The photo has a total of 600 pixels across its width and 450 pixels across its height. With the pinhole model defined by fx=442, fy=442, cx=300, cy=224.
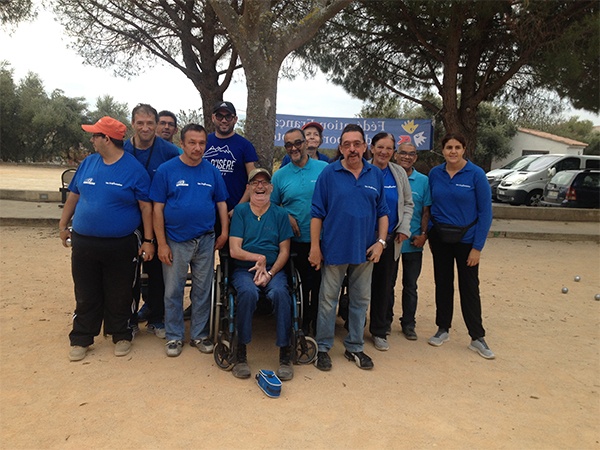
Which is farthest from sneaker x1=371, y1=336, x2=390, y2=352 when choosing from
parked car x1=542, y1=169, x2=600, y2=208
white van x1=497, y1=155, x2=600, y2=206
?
white van x1=497, y1=155, x2=600, y2=206

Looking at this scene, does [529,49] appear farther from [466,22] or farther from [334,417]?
[334,417]

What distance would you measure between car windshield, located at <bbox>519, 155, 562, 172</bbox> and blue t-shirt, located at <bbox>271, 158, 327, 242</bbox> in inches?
549

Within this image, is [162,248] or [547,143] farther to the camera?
[547,143]

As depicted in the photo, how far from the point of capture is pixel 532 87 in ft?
38.7

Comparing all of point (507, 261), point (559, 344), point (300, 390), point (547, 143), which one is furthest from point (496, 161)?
point (300, 390)

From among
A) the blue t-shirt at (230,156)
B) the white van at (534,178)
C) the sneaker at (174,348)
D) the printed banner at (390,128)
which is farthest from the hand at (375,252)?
the white van at (534,178)

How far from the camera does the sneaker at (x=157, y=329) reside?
3.83 metres

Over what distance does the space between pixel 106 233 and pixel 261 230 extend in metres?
1.15

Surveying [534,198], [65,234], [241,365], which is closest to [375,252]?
[241,365]

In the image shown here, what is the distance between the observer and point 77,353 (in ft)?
10.9

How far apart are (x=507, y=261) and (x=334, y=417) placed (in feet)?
19.0

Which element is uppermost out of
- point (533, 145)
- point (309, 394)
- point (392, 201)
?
point (533, 145)

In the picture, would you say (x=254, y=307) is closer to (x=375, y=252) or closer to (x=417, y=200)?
(x=375, y=252)

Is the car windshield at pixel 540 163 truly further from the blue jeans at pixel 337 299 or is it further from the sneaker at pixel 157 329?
the sneaker at pixel 157 329
